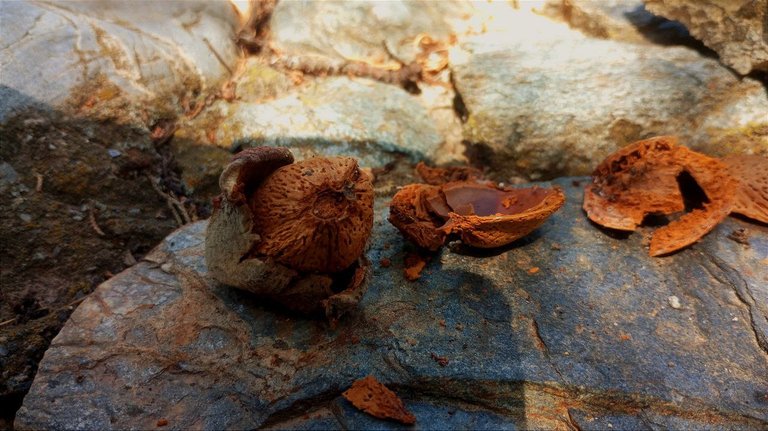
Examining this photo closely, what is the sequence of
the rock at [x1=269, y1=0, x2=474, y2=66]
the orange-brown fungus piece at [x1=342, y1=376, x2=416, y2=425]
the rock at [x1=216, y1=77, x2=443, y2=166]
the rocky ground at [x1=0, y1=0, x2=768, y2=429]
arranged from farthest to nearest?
the rock at [x1=269, y1=0, x2=474, y2=66]
the rock at [x1=216, y1=77, x2=443, y2=166]
the rocky ground at [x1=0, y1=0, x2=768, y2=429]
the orange-brown fungus piece at [x1=342, y1=376, x2=416, y2=425]

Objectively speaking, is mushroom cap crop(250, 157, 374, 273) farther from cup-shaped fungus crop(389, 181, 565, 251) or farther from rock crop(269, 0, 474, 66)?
rock crop(269, 0, 474, 66)

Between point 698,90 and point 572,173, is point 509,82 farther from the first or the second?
point 698,90

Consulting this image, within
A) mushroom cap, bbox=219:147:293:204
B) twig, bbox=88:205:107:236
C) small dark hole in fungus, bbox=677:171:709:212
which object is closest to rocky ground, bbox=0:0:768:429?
twig, bbox=88:205:107:236

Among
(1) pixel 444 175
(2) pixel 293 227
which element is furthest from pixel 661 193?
(2) pixel 293 227

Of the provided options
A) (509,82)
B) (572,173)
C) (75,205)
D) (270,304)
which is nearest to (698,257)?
(572,173)

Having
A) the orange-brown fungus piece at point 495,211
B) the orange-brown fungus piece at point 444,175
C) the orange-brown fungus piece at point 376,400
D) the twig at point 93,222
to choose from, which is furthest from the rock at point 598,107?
Result: the twig at point 93,222
